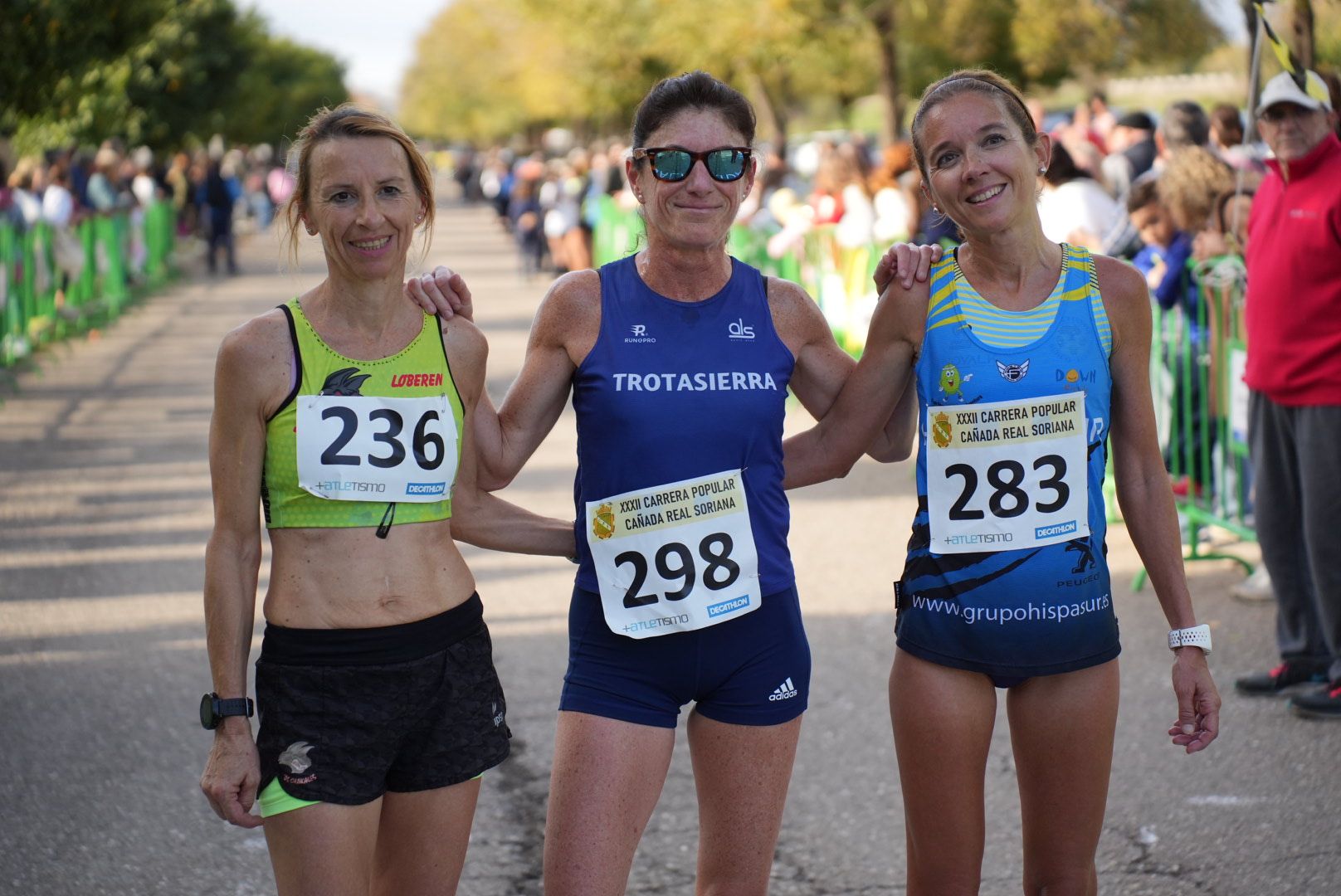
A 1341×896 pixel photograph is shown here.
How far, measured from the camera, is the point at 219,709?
2.97 meters

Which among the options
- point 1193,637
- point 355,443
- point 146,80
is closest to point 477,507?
point 355,443

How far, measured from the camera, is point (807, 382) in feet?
11.4

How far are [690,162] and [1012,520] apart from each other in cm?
98

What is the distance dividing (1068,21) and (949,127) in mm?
22555

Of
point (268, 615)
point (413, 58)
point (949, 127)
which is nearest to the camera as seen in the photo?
point (268, 615)

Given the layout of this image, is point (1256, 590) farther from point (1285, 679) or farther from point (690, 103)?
point (690, 103)

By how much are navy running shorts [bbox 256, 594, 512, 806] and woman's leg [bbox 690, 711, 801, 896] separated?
0.46m

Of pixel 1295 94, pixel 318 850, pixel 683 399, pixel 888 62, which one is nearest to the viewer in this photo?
pixel 318 850

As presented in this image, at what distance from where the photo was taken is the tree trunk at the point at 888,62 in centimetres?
2478

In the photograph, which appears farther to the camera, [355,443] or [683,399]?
[683,399]

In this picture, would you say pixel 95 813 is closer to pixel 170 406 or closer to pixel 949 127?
pixel 949 127

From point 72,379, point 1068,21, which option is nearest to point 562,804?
point 72,379

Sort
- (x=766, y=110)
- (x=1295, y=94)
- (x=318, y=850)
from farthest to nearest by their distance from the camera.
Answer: (x=766, y=110) → (x=1295, y=94) → (x=318, y=850)

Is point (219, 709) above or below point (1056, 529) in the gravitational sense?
below
